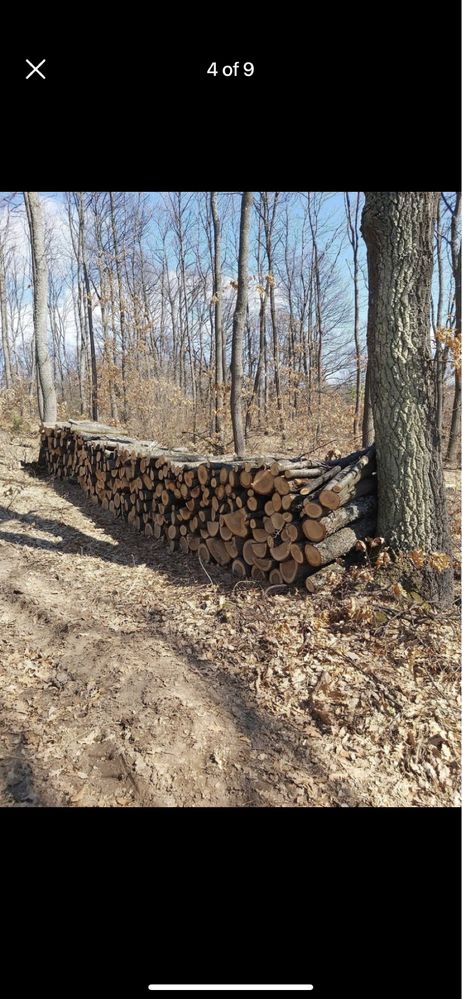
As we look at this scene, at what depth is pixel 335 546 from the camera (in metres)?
4.23

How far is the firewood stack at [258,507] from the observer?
4258 mm

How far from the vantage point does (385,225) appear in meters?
4.08

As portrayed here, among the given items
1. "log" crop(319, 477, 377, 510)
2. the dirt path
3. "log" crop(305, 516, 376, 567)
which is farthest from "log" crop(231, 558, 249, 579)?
"log" crop(319, 477, 377, 510)

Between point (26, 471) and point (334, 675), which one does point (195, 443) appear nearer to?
point (26, 471)

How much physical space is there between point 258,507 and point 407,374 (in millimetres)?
1674

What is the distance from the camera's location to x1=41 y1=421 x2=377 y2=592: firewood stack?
168 inches

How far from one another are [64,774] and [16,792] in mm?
225

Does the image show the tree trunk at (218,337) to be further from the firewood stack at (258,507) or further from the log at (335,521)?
the log at (335,521)

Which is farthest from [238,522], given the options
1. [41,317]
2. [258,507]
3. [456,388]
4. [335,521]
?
[456,388]

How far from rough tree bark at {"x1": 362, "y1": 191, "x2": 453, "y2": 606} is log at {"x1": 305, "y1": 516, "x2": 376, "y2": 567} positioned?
0.22 meters

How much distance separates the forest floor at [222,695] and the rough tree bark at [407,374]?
56 centimetres

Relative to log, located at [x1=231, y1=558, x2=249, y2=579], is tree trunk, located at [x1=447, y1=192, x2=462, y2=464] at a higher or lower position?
higher

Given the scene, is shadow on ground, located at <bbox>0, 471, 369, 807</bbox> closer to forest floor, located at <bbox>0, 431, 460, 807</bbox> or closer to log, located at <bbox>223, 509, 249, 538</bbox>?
forest floor, located at <bbox>0, 431, 460, 807</bbox>

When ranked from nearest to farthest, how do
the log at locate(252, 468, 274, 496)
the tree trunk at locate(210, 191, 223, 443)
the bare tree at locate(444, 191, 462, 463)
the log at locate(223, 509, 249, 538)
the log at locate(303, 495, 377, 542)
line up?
the log at locate(303, 495, 377, 542)
the log at locate(252, 468, 274, 496)
the log at locate(223, 509, 249, 538)
the bare tree at locate(444, 191, 462, 463)
the tree trunk at locate(210, 191, 223, 443)
